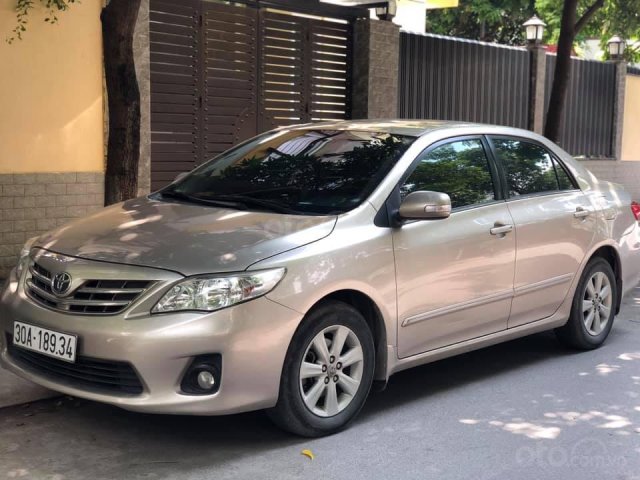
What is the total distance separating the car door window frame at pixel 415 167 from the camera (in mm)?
4914

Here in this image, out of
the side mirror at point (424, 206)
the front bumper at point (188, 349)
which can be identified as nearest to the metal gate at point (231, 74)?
the side mirror at point (424, 206)

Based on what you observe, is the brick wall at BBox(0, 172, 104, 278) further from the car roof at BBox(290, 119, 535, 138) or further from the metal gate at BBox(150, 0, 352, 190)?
the car roof at BBox(290, 119, 535, 138)

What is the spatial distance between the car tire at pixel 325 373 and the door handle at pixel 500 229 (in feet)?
4.03

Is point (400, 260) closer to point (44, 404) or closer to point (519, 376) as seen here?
point (519, 376)

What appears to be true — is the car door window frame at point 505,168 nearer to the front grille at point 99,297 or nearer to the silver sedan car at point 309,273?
the silver sedan car at point 309,273

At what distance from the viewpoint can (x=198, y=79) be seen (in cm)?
998

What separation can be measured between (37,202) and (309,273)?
196 inches

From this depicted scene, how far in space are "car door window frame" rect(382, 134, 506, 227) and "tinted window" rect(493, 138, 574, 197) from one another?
115mm

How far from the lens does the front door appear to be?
4.93 meters

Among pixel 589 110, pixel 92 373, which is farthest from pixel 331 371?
pixel 589 110

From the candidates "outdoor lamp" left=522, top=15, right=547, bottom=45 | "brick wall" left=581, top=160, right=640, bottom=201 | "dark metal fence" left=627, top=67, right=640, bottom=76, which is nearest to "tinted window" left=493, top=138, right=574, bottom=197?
"outdoor lamp" left=522, top=15, right=547, bottom=45

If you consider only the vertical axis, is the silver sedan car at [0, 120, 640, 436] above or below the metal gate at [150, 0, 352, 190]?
below

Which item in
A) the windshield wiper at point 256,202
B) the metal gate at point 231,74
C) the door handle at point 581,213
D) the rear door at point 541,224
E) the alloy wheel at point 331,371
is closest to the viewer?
the alloy wheel at point 331,371

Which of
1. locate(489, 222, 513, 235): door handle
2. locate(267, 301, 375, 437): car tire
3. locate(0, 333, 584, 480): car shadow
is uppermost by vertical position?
locate(489, 222, 513, 235): door handle
